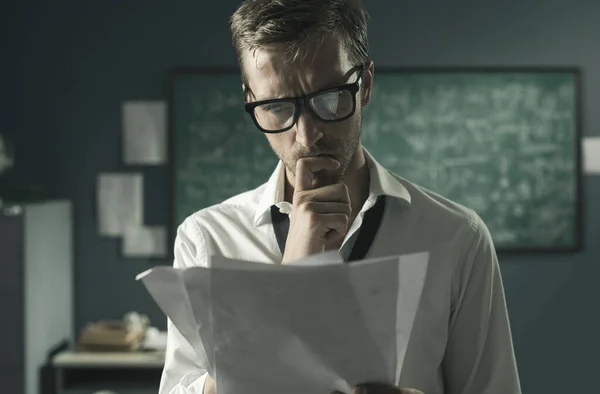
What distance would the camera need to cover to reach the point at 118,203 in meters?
4.05

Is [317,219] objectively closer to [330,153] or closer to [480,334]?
[330,153]

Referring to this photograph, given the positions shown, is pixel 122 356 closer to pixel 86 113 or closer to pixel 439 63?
pixel 86 113

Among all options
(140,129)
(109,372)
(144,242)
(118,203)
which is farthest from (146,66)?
(109,372)

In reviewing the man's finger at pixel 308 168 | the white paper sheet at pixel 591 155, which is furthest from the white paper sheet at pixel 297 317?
the white paper sheet at pixel 591 155

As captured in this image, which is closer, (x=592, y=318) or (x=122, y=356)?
(x=122, y=356)

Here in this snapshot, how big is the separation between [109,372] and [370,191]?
276 centimetres

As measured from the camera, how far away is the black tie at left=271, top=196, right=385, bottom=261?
135cm

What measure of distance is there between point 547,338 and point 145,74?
2.44 meters

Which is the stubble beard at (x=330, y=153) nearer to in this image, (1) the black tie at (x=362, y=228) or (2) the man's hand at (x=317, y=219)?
(2) the man's hand at (x=317, y=219)

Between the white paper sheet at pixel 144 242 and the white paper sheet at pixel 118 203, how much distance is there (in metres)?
0.04

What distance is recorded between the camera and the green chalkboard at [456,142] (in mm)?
4008

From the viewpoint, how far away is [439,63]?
13.3 feet

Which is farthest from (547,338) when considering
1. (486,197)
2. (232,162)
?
(232,162)

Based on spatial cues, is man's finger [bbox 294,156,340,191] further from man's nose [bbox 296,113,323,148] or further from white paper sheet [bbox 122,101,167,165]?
white paper sheet [bbox 122,101,167,165]
